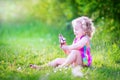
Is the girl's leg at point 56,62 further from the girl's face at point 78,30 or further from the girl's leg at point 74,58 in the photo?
the girl's face at point 78,30

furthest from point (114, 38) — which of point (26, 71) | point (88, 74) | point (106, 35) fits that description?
point (26, 71)

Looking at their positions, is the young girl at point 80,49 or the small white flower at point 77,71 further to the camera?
the young girl at point 80,49

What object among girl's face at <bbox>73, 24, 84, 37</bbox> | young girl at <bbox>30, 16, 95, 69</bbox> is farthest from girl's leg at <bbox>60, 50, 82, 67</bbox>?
girl's face at <bbox>73, 24, 84, 37</bbox>

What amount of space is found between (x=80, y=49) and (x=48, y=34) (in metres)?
0.55

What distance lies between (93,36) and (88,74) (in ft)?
1.30

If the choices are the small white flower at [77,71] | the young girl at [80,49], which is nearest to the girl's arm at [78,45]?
the young girl at [80,49]

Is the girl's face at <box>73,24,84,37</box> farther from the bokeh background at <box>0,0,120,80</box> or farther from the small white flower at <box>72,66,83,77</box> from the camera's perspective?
the small white flower at <box>72,66,83,77</box>

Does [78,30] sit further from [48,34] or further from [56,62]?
[48,34]

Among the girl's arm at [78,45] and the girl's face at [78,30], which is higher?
the girl's face at [78,30]

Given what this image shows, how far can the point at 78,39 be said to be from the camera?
2949 millimetres

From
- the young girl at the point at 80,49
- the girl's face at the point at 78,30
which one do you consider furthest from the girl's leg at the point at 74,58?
the girl's face at the point at 78,30

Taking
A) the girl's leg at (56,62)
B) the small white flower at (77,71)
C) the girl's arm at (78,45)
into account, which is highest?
the girl's arm at (78,45)

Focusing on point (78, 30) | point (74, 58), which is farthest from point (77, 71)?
point (78, 30)

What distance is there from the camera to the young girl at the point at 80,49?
2.89 m
